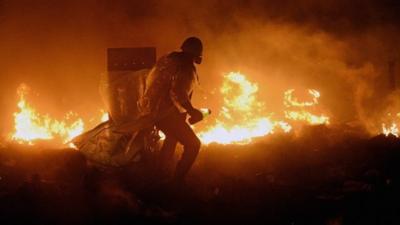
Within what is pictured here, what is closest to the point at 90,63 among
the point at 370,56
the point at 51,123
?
the point at 51,123

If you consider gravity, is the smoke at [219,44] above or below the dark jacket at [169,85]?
above

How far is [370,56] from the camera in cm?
1391

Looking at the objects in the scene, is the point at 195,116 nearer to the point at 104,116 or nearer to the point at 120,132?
the point at 120,132

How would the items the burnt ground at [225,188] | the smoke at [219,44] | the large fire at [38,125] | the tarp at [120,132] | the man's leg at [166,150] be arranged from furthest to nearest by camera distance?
1. the smoke at [219,44]
2. the large fire at [38,125]
3. the tarp at [120,132]
4. the man's leg at [166,150]
5. the burnt ground at [225,188]

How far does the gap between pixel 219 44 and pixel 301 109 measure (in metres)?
2.97

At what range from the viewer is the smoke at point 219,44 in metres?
12.9

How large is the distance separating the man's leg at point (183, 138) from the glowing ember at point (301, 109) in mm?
5653

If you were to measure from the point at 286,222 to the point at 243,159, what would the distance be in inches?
81.5

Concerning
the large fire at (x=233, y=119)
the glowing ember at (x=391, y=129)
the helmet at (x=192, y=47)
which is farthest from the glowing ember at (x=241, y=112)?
the helmet at (x=192, y=47)

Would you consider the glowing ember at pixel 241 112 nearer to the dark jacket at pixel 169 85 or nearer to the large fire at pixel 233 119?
the large fire at pixel 233 119

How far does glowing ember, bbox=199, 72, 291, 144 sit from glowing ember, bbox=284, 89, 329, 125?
0.65 metres

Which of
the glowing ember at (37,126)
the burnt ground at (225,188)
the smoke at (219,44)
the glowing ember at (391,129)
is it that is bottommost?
the burnt ground at (225,188)

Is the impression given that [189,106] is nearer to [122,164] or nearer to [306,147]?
[122,164]

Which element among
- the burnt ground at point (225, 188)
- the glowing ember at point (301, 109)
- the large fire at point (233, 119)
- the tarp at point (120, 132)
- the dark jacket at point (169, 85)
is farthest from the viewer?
the glowing ember at point (301, 109)
